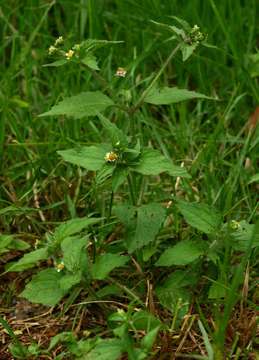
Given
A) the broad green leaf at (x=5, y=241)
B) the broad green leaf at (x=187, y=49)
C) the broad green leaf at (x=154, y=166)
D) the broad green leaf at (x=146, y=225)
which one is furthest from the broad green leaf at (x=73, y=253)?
the broad green leaf at (x=187, y=49)

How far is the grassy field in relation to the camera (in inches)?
75.2

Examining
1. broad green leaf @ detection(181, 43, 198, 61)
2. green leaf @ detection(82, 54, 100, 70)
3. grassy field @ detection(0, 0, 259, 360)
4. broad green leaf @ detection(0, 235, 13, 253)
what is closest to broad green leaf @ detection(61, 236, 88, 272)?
grassy field @ detection(0, 0, 259, 360)

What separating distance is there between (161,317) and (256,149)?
0.74m

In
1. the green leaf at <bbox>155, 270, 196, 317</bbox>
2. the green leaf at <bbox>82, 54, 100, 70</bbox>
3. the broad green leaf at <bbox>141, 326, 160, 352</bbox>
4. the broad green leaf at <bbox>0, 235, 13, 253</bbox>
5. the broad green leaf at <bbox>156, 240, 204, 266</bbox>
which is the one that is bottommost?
the green leaf at <bbox>155, 270, 196, 317</bbox>

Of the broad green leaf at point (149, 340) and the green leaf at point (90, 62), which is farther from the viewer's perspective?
the green leaf at point (90, 62)

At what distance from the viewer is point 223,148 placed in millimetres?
2619

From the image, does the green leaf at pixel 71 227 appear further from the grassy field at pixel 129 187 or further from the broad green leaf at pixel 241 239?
the broad green leaf at pixel 241 239

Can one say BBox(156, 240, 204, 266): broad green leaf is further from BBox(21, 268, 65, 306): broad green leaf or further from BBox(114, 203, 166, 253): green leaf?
BBox(21, 268, 65, 306): broad green leaf

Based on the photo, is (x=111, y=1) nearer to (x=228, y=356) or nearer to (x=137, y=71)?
(x=137, y=71)

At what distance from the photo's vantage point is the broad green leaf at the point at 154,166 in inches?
74.2

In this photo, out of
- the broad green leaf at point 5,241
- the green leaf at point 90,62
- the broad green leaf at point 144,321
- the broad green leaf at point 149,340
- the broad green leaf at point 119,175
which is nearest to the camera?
the broad green leaf at point 149,340

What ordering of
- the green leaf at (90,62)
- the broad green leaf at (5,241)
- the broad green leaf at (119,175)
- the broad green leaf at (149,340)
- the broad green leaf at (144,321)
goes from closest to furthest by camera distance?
the broad green leaf at (149,340), the broad green leaf at (144,321), the broad green leaf at (119,175), the green leaf at (90,62), the broad green leaf at (5,241)

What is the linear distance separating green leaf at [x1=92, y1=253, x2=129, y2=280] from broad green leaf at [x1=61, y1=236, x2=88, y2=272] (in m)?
0.07

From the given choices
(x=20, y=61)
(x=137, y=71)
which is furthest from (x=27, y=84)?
(x=137, y=71)
